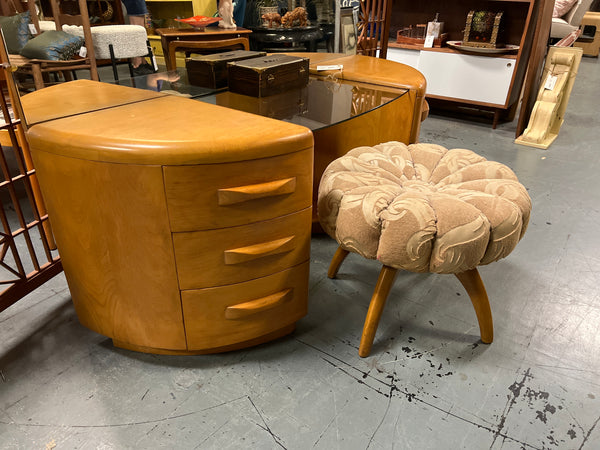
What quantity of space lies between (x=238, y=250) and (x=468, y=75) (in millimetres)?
2778

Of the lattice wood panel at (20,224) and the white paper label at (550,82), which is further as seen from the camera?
the white paper label at (550,82)

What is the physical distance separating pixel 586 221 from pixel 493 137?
4.08ft

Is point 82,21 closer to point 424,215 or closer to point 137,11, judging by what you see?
point 137,11

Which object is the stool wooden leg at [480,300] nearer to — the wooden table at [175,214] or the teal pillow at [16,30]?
the wooden table at [175,214]

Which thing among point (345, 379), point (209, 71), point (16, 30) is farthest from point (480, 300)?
point (16, 30)

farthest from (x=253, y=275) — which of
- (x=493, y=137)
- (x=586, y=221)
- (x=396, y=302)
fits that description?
(x=493, y=137)

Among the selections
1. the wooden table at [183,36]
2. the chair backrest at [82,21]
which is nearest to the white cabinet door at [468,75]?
the wooden table at [183,36]

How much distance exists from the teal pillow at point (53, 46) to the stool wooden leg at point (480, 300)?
184cm

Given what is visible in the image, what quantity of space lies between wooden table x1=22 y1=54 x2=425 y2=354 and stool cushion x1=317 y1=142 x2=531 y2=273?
124 millimetres

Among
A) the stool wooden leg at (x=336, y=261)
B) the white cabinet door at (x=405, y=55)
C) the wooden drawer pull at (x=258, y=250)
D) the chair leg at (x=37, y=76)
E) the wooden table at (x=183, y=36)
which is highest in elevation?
the wooden table at (x=183, y=36)

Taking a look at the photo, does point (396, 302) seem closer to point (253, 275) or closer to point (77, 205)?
point (253, 275)

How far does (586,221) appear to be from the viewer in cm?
196

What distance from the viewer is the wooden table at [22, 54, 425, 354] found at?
0.92 m

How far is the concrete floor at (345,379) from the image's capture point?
1017mm
